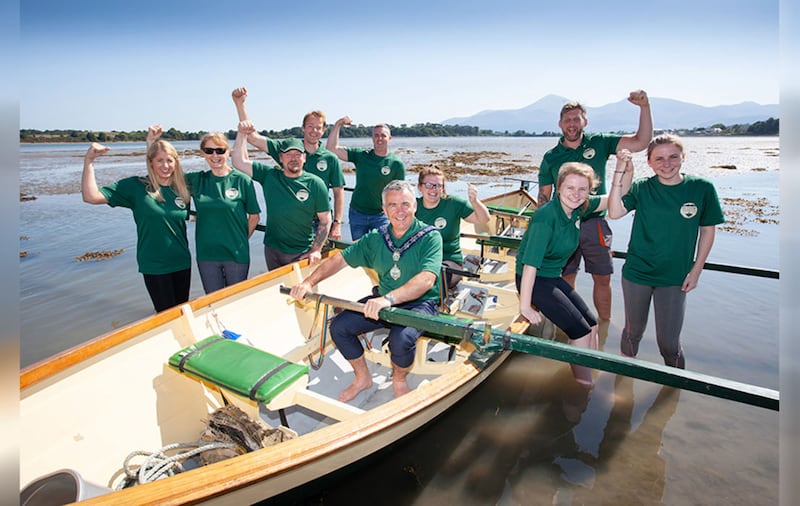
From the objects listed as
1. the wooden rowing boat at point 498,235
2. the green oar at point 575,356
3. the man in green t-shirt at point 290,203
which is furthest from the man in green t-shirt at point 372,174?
the green oar at point 575,356

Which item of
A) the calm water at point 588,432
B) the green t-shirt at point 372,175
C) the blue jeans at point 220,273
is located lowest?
the calm water at point 588,432

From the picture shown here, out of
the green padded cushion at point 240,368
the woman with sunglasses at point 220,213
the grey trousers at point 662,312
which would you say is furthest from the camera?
the woman with sunglasses at point 220,213

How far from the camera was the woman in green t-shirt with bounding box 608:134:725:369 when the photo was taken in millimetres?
3434

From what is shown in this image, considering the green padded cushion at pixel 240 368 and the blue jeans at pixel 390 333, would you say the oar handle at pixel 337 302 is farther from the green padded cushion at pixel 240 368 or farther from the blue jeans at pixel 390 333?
the green padded cushion at pixel 240 368

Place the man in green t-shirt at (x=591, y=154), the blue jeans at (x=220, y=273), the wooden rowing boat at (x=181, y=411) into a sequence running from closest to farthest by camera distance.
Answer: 1. the wooden rowing boat at (x=181, y=411)
2. the blue jeans at (x=220, y=273)
3. the man in green t-shirt at (x=591, y=154)

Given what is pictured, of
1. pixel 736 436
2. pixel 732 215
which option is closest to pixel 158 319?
pixel 736 436

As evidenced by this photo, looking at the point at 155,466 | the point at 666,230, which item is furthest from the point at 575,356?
the point at 155,466

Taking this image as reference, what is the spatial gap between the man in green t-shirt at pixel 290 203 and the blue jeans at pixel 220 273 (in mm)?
569

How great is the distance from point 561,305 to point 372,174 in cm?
332

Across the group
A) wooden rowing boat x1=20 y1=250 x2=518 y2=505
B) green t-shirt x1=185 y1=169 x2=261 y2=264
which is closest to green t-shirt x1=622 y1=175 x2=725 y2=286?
wooden rowing boat x1=20 y1=250 x2=518 y2=505

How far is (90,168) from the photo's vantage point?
141 inches

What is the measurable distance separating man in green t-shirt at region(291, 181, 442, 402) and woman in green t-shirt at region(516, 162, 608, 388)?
2.42 feet

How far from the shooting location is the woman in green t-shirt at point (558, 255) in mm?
3357

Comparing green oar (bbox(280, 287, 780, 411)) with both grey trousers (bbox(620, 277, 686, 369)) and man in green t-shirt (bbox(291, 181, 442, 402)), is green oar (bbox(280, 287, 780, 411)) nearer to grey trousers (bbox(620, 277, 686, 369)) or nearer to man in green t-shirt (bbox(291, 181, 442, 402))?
man in green t-shirt (bbox(291, 181, 442, 402))
